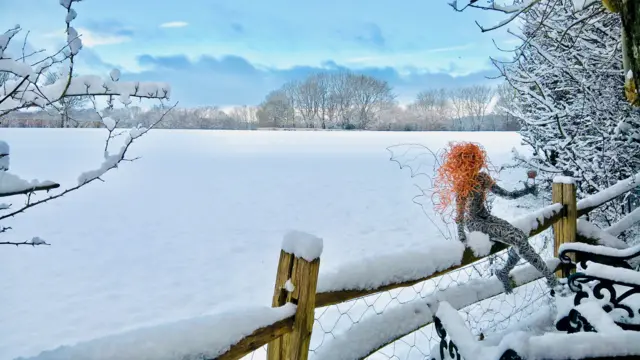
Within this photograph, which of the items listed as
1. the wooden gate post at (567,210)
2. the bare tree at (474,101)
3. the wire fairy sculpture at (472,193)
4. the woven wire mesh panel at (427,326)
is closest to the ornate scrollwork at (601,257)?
the wire fairy sculpture at (472,193)

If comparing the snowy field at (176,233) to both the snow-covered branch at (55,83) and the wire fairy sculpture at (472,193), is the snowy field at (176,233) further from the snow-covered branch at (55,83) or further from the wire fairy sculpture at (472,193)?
the snow-covered branch at (55,83)

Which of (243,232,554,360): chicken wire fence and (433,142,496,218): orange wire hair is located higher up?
(433,142,496,218): orange wire hair

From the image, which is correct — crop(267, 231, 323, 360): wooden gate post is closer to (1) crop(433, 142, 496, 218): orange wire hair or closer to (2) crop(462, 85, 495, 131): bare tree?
(1) crop(433, 142, 496, 218): orange wire hair

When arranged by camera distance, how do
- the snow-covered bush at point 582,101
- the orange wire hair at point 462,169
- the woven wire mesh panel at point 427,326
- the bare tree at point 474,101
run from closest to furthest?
the orange wire hair at point 462,169 < the woven wire mesh panel at point 427,326 < the snow-covered bush at point 582,101 < the bare tree at point 474,101

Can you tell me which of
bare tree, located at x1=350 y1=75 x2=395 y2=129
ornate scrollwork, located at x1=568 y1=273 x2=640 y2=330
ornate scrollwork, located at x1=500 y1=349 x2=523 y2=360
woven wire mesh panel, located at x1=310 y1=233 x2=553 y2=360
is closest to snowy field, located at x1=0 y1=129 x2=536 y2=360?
ornate scrollwork, located at x1=568 y1=273 x2=640 y2=330

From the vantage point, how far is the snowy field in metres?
5.96

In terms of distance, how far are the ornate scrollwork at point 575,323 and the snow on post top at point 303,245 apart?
865mm

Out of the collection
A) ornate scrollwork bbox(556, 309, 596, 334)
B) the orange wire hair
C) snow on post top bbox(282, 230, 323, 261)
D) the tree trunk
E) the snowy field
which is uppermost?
the tree trunk

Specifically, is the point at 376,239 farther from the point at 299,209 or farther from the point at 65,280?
the point at 65,280

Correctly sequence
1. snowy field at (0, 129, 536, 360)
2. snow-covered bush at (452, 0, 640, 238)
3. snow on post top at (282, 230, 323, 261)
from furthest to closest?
snowy field at (0, 129, 536, 360) → snow-covered bush at (452, 0, 640, 238) → snow on post top at (282, 230, 323, 261)

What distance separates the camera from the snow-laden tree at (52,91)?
148 centimetres

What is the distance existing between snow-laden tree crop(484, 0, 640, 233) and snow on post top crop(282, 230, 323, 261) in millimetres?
3494

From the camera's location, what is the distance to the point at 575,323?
1.52 metres

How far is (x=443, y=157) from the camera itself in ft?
7.55
